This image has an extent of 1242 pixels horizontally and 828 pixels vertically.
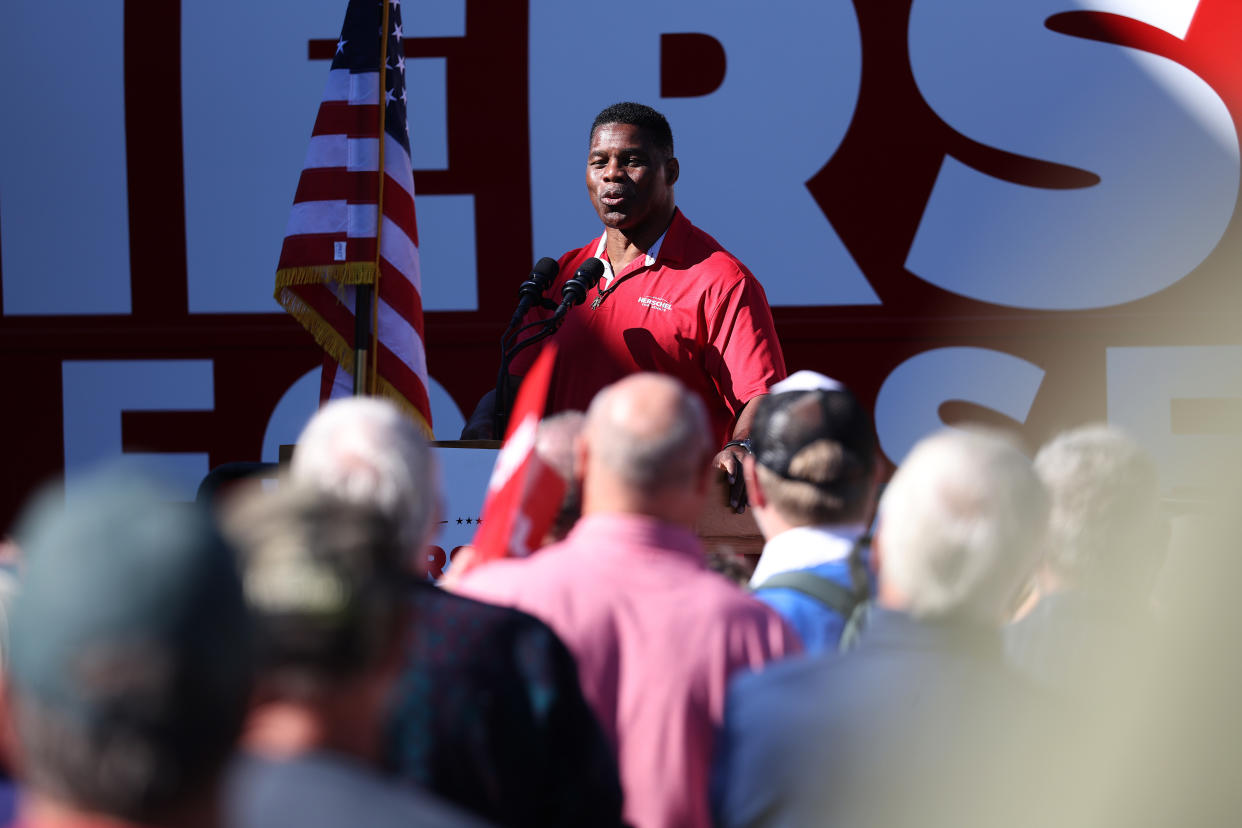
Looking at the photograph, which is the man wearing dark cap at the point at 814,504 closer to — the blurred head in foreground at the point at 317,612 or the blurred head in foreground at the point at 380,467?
the blurred head in foreground at the point at 380,467

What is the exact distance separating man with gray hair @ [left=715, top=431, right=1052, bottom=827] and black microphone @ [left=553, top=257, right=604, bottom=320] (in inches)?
70.5

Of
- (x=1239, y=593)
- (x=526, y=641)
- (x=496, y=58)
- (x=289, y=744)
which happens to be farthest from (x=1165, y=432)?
(x=289, y=744)

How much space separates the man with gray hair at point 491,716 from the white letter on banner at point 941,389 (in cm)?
419

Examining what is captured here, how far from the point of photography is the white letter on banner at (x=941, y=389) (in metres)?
5.45

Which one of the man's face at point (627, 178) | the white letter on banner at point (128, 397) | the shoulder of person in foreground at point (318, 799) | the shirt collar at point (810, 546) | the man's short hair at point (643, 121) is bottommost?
the white letter on banner at point (128, 397)

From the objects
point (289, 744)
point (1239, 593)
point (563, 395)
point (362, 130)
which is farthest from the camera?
point (362, 130)

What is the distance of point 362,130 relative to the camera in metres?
4.09

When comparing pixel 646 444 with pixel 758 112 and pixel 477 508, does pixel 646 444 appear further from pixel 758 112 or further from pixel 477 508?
pixel 758 112

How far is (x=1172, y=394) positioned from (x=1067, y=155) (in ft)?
3.44

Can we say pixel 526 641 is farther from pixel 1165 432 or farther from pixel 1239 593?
pixel 1165 432

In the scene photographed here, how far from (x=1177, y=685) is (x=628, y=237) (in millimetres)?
2214

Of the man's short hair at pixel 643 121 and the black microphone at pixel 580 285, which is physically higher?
the man's short hair at pixel 643 121

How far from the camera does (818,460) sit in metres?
1.97

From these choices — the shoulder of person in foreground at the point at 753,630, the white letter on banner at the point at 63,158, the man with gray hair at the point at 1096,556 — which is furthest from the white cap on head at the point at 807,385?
the white letter on banner at the point at 63,158
